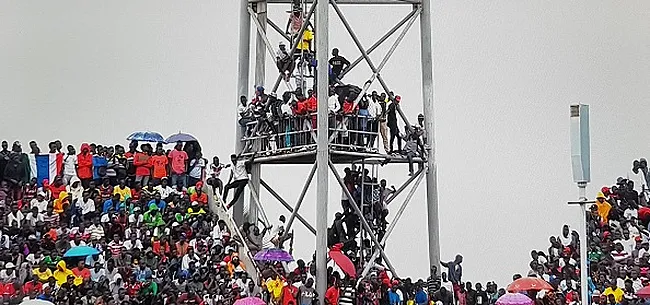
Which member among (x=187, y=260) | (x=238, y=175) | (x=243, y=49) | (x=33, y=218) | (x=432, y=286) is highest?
(x=243, y=49)

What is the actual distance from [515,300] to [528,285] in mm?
766

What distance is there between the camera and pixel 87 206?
1129 inches

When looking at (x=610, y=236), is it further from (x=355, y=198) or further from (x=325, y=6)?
(x=325, y=6)

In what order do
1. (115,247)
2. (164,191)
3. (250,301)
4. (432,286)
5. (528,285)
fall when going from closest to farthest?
(250,301)
(528,285)
(432,286)
(115,247)
(164,191)

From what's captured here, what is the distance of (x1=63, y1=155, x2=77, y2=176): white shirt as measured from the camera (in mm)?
29591

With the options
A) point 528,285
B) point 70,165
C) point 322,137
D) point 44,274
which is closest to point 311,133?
point 322,137

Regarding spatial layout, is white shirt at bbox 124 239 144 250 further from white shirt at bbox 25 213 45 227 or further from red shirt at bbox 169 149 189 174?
red shirt at bbox 169 149 189 174

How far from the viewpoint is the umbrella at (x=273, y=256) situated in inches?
1111

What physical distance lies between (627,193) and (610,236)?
102cm

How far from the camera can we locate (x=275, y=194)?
3306 centimetres

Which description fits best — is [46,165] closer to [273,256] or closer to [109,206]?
[109,206]

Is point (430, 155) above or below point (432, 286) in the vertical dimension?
above

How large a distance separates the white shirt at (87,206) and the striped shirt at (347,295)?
17.3 feet

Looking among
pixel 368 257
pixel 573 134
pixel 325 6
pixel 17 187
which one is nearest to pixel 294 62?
pixel 325 6
